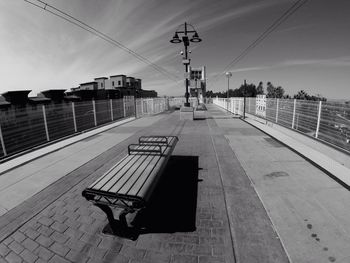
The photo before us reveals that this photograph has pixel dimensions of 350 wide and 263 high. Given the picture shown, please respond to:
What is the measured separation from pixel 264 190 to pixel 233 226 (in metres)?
1.27

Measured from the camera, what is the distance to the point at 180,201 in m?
3.16

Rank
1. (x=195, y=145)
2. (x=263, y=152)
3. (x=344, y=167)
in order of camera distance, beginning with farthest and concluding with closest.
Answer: (x=195, y=145) < (x=263, y=152) < (x=344, y=167)

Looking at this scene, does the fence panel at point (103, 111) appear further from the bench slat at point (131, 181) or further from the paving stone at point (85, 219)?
the paving stone at point (85, 219)

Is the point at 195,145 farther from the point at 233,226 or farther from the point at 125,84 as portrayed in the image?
the point at 125,84

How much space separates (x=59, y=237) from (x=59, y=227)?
21cm

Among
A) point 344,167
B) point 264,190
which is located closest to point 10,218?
point 264,190

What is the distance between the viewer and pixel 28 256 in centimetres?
214

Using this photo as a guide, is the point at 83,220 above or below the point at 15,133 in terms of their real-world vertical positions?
below

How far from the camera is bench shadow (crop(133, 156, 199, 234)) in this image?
2.56 m

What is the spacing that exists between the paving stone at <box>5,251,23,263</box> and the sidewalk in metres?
0.01

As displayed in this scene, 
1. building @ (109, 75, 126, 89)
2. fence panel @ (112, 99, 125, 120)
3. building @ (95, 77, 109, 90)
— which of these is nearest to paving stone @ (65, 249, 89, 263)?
fence panel @ (112, 99, 125, 120)

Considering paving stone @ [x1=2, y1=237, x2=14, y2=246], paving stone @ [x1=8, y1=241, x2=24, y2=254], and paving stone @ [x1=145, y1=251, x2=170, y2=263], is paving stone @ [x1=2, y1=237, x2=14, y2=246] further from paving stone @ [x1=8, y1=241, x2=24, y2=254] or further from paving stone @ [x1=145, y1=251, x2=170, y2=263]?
paving stone @ [x1=145, y1=251, x2=170, y2=263]

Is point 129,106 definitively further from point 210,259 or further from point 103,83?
point 103,83

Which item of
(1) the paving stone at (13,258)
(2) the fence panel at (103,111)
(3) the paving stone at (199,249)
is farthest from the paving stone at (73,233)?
(2) the fence panel at (103,111)
